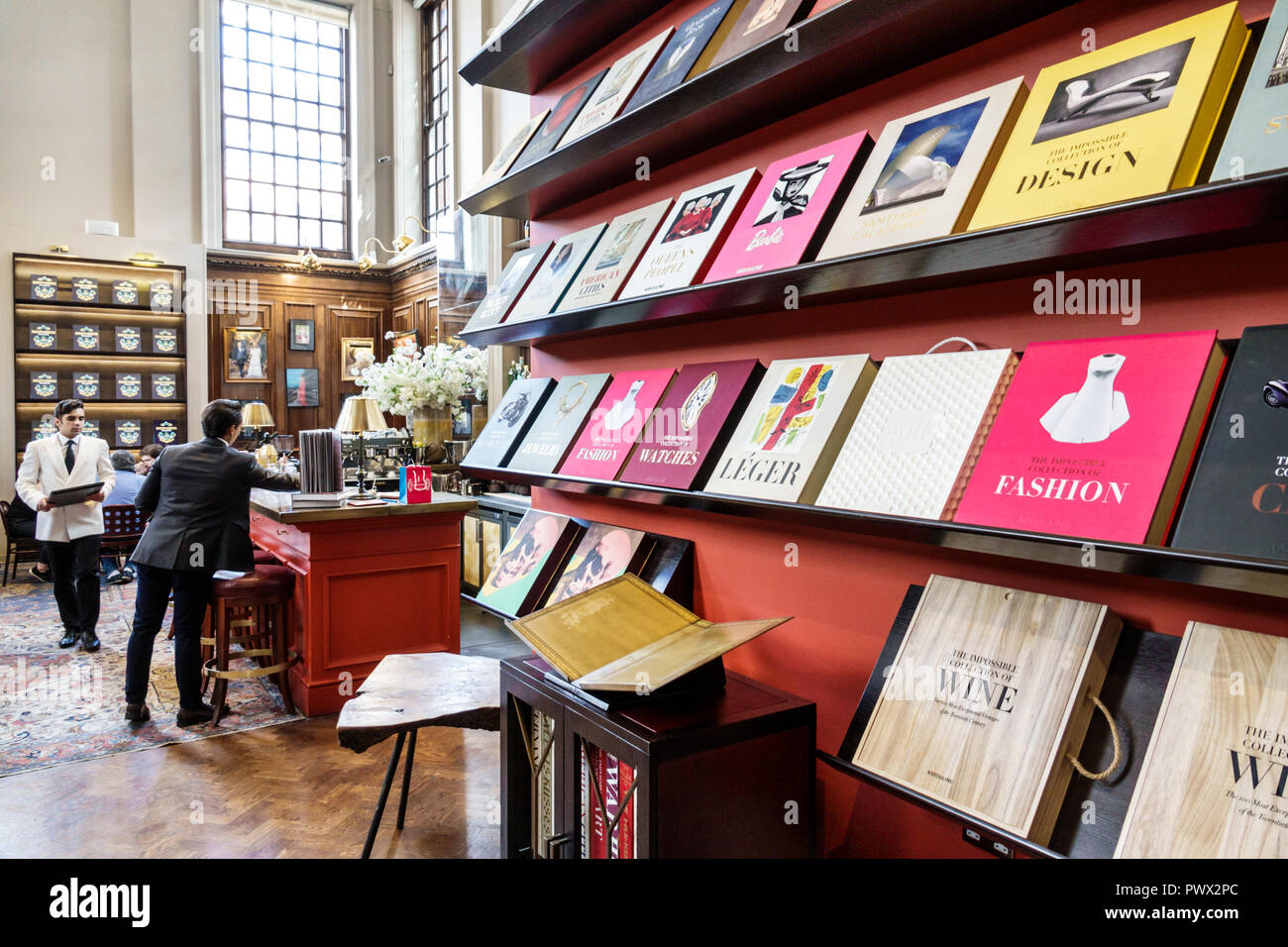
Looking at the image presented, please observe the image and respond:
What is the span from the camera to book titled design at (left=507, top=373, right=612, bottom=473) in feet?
8.07

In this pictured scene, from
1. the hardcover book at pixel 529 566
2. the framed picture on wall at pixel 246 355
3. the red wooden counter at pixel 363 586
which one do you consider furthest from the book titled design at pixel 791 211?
the framed picture on wall at pixel 246 355

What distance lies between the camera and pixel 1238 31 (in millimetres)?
1212

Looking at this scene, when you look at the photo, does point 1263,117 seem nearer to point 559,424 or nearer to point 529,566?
point 559,424

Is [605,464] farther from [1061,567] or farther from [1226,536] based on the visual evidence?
[1226,536]

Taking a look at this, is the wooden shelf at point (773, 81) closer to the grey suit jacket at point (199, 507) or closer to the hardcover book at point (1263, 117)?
the hardcover book at point (1263, 117)

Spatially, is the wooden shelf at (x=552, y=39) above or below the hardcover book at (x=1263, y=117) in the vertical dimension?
above

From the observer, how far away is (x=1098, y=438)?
49.9 inches

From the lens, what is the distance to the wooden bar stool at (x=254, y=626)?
4.04 meters

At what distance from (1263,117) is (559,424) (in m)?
1.89

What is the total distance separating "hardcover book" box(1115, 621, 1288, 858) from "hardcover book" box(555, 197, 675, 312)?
1613 millimetres

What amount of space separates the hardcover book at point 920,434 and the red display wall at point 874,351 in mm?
135

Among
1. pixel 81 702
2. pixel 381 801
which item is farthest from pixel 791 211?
pixel 81 702

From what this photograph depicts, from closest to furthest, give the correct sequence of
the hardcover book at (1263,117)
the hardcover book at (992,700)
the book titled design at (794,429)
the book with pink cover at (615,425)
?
1. the hardcover book at (1263,117)
2. the hardcover book at (992,700)
3. the book titled design at (794,429)
4. the book with pink cover at (615,425)
